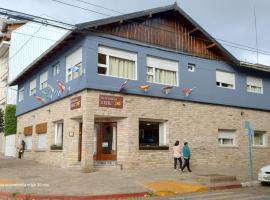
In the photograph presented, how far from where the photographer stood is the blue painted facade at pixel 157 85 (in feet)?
60.4

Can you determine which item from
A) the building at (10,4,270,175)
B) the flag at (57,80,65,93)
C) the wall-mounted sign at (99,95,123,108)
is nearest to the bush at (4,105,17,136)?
the building at (10,4,270,175)

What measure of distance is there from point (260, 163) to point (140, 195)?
14.5m

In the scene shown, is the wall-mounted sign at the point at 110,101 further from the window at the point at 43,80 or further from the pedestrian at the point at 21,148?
the pedestrian at the point at 21,148

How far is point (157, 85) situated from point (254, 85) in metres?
8.94

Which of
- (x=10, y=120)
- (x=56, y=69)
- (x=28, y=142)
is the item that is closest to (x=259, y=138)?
(x=56, y=69)

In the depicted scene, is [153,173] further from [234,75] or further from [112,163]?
[234,75]

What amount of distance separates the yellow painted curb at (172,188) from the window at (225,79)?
1069cm

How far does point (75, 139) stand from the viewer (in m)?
19.5

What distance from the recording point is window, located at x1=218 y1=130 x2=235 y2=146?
23.0 m

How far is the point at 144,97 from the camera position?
64.7 feet

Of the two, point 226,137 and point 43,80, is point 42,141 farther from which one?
point 226,137

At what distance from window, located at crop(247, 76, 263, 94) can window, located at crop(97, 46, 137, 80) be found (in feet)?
31.5

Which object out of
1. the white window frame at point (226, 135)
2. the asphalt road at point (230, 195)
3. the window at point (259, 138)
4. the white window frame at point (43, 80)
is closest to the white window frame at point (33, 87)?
the white window frame at point (43, 80)

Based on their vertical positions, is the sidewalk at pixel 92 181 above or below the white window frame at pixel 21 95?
below
